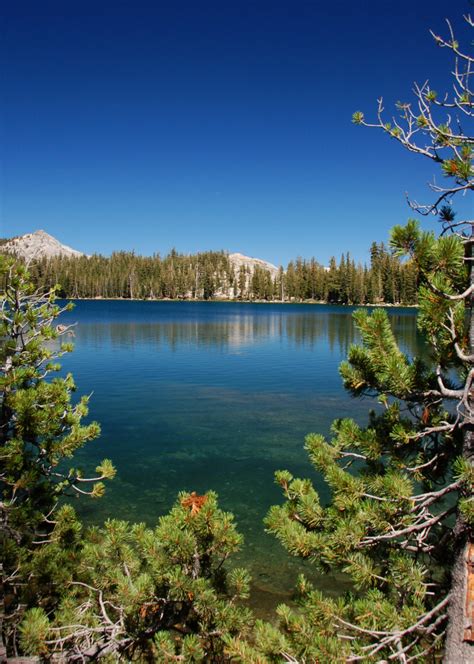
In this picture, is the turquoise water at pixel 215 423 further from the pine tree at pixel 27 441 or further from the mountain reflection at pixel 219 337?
the pine tree at pixel 27 441

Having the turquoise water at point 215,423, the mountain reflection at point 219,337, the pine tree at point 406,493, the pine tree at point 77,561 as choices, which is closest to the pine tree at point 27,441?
the pine tree at point 77,561

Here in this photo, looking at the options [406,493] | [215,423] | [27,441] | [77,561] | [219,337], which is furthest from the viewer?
[219,337]

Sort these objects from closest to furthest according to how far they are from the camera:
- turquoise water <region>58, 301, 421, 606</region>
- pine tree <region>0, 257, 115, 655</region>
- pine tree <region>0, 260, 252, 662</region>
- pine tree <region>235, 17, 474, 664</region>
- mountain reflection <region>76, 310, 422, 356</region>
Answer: pine tree <region>235, 17, 474, 664</region> < pine tree <region>0, 260, 252, 662</region> < pine tree <region>0, 257, 115, 655</region> < turquoise water <region>58, 301, 421, 606</region> < mountain reflection <region>76, 310, 422, 356</region>

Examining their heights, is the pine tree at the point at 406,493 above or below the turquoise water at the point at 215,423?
above

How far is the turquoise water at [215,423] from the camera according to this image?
1162 cm

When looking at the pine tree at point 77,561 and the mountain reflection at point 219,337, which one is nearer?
the pine tree at point 77,561

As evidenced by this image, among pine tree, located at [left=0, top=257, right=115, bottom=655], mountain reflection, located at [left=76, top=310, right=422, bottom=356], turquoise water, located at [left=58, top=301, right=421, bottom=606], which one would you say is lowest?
turquoise water, located at [left=58, top=301, right=421, bottom=606]

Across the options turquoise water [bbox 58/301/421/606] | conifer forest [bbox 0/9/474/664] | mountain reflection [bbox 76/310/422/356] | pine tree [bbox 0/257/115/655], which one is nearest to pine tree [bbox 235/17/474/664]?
conifer forest [bbox 0/9/474/664]

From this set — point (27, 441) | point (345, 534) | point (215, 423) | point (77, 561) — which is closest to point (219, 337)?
Result: point (215, 423)

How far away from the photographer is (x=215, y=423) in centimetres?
2008

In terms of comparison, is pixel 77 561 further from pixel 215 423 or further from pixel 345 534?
pixel 215 423

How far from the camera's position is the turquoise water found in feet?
38.1

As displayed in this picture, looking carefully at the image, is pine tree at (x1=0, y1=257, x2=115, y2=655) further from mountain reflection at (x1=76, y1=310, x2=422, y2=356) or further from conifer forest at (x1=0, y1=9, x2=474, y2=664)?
mountain reflection at (x1=76, y1=310, x2=422, y2=356)

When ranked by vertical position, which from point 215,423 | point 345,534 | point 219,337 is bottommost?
point 215,423
